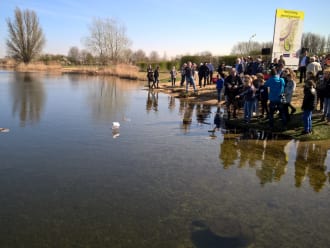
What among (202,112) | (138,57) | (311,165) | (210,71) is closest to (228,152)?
(311,165)

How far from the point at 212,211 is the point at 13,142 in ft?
20.4

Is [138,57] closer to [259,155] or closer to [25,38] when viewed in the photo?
[25,38]

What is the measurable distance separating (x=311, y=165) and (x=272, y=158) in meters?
0.91

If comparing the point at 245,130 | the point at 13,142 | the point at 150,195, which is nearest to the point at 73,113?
the point at 13,142

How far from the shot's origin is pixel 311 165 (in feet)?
24.7

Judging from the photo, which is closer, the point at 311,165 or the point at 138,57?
the point at 311,165

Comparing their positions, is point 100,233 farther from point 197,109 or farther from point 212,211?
point 197,109

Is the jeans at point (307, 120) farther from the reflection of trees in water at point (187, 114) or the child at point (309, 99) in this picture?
the reflection of trees in water at point (187, 114)

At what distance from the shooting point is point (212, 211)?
5043mm

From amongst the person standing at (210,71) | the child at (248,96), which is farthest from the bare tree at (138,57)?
the child at (248,96)

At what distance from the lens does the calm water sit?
4.35 meters

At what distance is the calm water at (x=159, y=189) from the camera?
4348 mm

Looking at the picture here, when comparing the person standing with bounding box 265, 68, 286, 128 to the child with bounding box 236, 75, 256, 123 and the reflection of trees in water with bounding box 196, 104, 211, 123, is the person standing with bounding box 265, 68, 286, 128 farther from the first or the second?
the reflection of trees in water with bounding box 196, 104, 211, 123

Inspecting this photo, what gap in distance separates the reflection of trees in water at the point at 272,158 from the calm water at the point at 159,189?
26 mm
